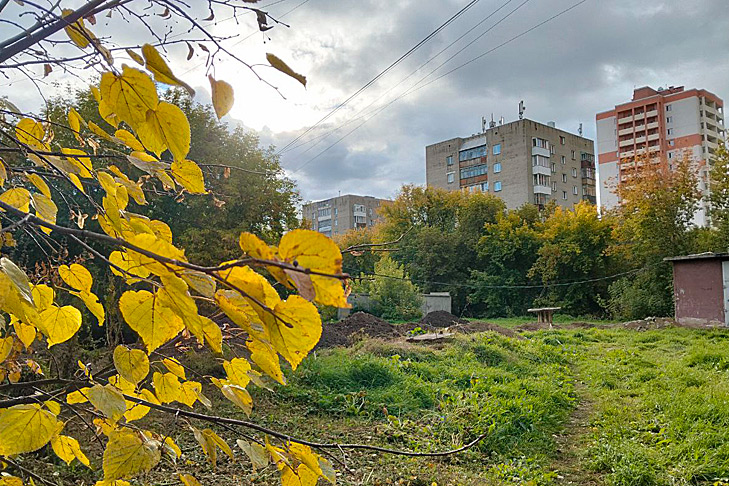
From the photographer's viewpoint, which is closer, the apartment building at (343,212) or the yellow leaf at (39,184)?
the yellow leaf at (39,184)

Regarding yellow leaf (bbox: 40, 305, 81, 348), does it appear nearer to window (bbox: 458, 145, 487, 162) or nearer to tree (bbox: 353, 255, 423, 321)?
tree (bbox: 353, 255, 423, 321)

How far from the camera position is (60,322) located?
2.49ft

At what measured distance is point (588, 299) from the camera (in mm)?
18891

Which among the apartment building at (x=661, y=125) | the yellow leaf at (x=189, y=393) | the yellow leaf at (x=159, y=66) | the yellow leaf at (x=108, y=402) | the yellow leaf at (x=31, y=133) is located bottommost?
the yellow leaf at (x=189, y=393)

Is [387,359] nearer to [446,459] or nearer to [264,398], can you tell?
[264,398]

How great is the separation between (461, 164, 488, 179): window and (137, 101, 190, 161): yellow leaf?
1356 inches

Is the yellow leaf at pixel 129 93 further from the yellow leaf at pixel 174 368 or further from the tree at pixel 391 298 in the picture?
the tree at pixel 391 298

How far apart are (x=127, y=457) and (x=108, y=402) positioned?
0.06 metres

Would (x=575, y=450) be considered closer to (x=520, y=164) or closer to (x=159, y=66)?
(x=159, y=66)

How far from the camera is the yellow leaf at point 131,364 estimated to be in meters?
0.59

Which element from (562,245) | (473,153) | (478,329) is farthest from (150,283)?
(473,153)

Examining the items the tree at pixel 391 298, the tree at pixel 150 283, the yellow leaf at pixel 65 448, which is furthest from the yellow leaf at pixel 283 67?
the tree at pixel 391 298

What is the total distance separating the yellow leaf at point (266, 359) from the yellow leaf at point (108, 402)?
0.14 metres

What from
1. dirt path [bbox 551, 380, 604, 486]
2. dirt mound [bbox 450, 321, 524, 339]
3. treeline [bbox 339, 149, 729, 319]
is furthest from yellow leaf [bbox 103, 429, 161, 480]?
treeline [bbox 339, 149, 729, 319]
